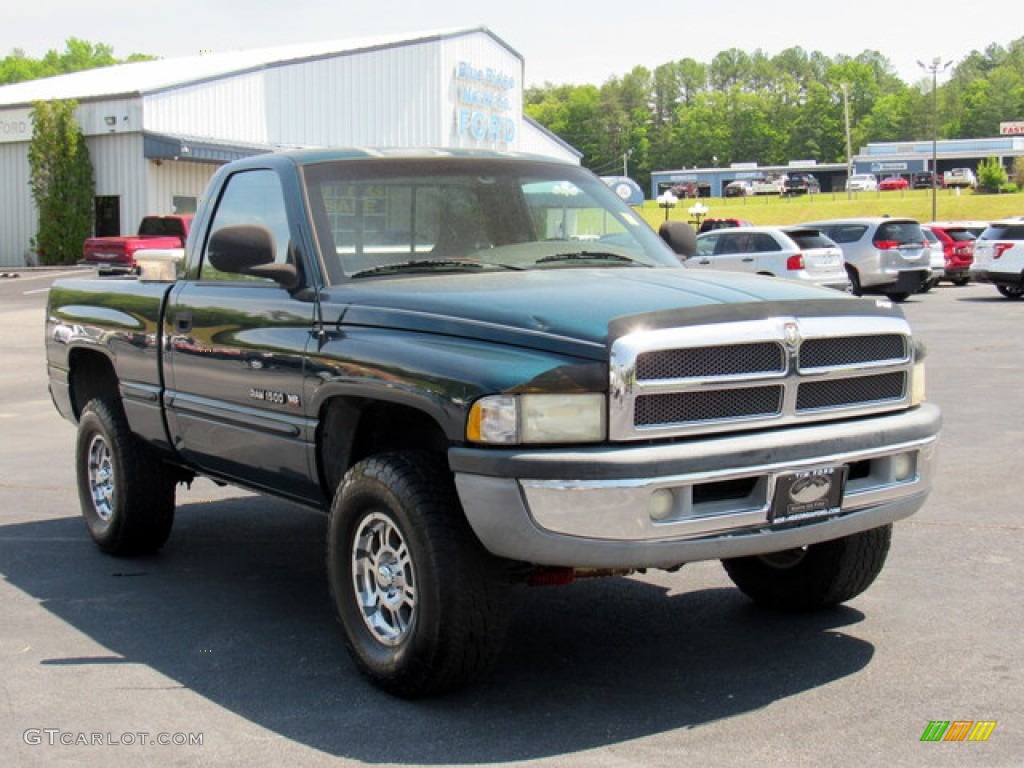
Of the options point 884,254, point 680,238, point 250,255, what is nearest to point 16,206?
point 884,254

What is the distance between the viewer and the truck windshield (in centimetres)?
548

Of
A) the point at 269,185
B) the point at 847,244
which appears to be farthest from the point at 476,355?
the point at 847,244

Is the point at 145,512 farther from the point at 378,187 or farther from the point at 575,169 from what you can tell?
the point at 575,169

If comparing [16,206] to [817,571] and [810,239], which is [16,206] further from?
[817,571]

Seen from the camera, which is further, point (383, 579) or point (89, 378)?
point (89, 378)

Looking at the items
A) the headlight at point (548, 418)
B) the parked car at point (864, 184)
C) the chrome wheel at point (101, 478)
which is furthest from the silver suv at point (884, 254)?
the parked car at point (864, 184)

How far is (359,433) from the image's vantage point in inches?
201

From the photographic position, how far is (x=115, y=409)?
22.8 ft

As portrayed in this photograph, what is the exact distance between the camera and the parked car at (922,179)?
131m

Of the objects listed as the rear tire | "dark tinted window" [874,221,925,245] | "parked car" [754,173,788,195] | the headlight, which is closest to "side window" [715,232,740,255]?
the rear tire

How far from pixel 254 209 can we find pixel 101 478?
1982mm

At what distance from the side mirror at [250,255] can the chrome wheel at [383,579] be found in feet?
3.72

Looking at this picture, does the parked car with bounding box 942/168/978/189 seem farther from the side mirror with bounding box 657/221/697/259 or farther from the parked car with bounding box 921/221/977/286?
the side mirror with bounding box 657/221/697/259

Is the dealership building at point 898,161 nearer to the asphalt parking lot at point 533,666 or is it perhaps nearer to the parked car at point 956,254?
the parked car at point 956,254
